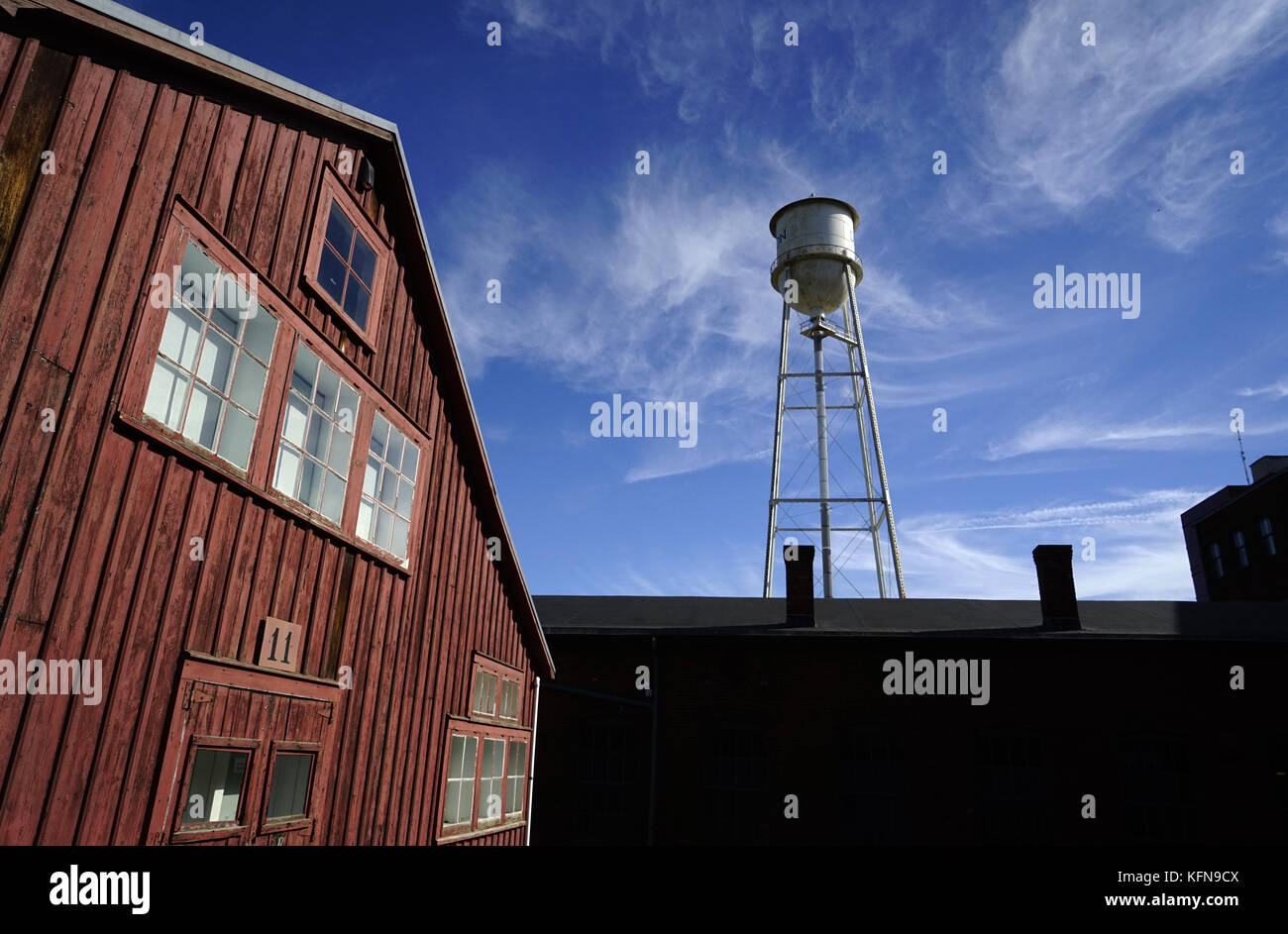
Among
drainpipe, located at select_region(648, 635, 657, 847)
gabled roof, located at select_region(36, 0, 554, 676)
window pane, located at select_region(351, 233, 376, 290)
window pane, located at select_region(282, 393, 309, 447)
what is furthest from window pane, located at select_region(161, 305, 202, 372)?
drainpipe, located at select_region(648, 635, 657, 847)

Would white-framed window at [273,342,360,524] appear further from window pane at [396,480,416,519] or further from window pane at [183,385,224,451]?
window pane at [396,480,416,519]

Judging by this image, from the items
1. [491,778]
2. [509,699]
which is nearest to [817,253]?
[509,699]

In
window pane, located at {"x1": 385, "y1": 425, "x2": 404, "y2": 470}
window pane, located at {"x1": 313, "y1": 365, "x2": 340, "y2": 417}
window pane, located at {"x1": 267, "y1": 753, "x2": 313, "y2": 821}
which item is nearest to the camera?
window pane, located at {"x1": 267, "y1": 753, "x2": 313, "y2": 821}

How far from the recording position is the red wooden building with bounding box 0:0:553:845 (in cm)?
423

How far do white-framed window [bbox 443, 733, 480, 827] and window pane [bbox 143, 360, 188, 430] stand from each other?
516 centimetres

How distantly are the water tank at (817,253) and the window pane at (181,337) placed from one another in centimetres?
2339

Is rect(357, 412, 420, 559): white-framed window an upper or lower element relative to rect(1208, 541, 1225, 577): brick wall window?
lower

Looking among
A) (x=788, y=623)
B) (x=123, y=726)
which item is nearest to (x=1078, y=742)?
(x=788, y=623)

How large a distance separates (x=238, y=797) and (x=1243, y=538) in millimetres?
40212

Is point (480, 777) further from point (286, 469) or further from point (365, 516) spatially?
point (286, 469)

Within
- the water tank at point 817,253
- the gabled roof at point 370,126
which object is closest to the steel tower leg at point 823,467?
the water tank at point 817,253

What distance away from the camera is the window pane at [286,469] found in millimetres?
6117

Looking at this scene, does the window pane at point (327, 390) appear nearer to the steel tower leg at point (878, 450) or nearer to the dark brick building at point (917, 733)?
the dark brick building at point (917, 733)
